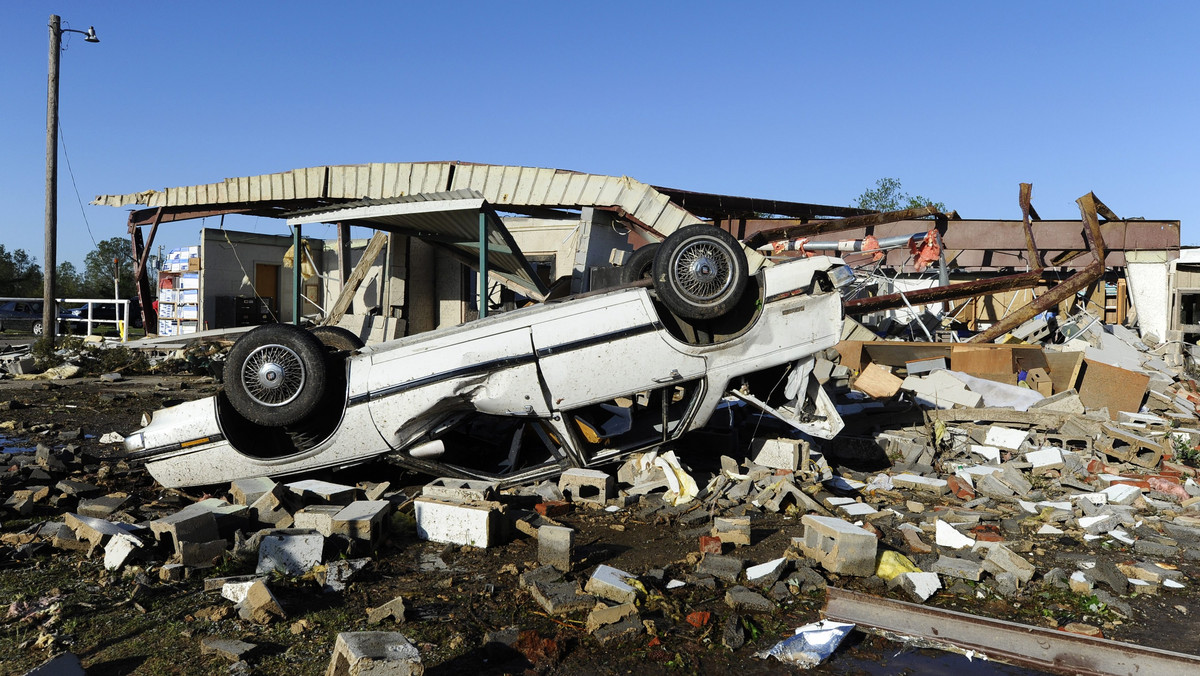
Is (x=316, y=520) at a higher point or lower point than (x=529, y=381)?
lower

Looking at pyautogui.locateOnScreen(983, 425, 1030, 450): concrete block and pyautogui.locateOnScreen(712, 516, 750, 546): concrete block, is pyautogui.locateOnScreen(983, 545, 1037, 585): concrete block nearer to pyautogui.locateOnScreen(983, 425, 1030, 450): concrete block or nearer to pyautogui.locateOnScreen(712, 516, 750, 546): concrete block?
pyautogui.locateOnScreen(712, 516, 750, 546): concrete block

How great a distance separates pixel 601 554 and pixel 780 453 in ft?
7.37

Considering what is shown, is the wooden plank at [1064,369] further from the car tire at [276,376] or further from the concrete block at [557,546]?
the car tire at [276,376]

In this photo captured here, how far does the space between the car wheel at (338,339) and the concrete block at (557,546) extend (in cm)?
250

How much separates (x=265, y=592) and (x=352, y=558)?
0.91m

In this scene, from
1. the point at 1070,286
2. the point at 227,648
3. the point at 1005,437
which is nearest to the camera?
the point at 227,648

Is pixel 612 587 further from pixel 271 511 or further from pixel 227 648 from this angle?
pixel 271 511

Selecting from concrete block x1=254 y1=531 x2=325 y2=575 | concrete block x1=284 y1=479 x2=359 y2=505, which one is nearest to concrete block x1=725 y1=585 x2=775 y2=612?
concrete block x1=254 y1=531 x2=325 y2=575

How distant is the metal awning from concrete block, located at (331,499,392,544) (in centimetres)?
285

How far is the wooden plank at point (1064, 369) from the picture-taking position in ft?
31.5

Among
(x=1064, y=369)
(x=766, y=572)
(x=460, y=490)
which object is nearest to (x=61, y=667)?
(x=460, y=490)

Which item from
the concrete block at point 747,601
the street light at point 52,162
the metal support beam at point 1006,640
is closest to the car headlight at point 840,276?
the metal support beam at point 1006,640

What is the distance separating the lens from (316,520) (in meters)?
4.61

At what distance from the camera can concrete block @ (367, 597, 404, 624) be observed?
3.58m
